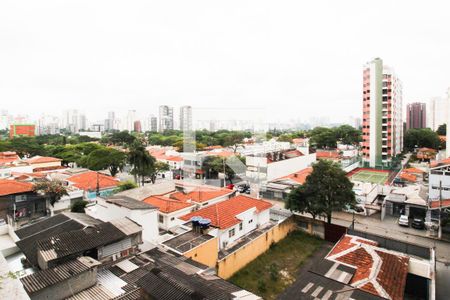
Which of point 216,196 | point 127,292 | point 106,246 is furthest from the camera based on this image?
point 216,196

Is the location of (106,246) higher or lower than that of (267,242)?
higher

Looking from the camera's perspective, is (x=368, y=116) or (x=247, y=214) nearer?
(x=247, y=214)

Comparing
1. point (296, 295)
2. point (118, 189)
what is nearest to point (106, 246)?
point (296, 295)

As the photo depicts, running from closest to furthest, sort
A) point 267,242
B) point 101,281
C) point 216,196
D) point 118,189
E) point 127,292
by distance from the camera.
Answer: point 127,292 → point 101,281 → point 267,242 → point 216,196 → point 118,189

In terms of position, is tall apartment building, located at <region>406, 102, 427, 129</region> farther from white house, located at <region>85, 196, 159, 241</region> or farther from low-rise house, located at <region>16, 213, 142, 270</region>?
low-rise house, located at <region>16, 213, 142, 270</region>

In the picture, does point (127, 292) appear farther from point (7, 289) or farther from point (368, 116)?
point (368, 116)

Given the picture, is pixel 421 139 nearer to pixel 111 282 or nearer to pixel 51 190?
pixel 111 282

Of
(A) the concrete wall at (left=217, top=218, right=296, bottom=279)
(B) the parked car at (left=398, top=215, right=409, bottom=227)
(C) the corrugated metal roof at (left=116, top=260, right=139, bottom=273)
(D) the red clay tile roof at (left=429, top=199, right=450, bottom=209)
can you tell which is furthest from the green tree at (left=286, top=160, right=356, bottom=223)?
(C) the corrugated metal roof at (left=116, top=260, right=139, bottom=273)
